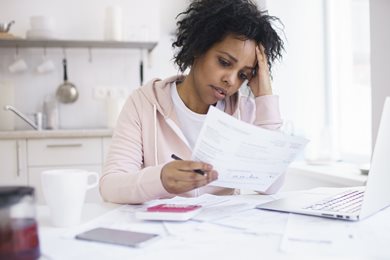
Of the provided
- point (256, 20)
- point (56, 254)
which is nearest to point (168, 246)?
point (56, 254)

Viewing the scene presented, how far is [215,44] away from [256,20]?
137 millimetres

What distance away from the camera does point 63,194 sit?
81 centimetres

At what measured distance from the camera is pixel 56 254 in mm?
638

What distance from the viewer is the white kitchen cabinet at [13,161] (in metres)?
2.55

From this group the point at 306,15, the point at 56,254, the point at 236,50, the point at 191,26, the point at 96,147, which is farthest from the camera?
the point at 306,15

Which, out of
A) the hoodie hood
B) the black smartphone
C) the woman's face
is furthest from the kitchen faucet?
the black smartphone

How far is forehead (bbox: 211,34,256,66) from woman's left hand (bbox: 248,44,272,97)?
4 cm

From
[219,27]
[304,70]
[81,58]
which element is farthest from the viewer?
[81,58]

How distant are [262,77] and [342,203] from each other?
0.48 metres

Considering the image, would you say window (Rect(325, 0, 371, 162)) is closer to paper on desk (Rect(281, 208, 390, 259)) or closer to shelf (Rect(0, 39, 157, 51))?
shelf (Rect(0, 39, 157, 51))

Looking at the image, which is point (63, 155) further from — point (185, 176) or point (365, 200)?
point (365, 200)

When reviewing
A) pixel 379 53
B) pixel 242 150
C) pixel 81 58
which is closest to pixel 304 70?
pixel 379 53

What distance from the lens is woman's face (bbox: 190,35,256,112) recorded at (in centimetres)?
124

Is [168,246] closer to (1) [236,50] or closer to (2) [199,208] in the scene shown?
(2) [199,208]
